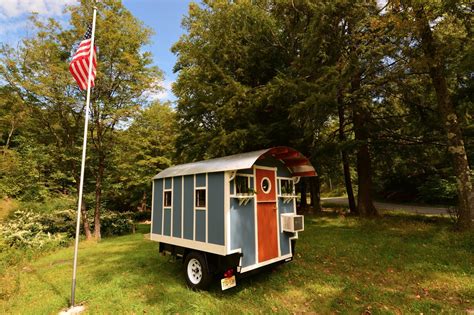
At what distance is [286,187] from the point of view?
6.73m

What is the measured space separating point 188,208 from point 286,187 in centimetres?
257

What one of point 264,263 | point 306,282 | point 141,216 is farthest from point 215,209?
point 141,216

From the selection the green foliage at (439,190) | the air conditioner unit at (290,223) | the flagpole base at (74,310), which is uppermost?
the green foliage at (439,190)

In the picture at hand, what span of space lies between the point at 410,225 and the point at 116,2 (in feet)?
58.3

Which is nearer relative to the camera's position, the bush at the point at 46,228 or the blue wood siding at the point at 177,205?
the blue wood siding at the point at 177,205

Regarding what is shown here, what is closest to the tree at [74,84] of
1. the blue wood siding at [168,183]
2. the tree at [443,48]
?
the blue wood siding at [168,183]

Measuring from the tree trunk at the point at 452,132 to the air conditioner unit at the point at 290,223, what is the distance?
5.98 metres

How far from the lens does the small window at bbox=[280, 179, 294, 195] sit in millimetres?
6599

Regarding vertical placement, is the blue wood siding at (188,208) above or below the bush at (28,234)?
above

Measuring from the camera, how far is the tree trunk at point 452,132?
26.6ft

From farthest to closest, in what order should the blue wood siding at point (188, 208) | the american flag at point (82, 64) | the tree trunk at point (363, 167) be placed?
the tree trunk at point (363, 167), the blue wood siding at point (188, 208), the american flag at point (82, 64)

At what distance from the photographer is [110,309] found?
16.4 feet

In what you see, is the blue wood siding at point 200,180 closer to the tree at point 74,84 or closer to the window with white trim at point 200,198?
the window with white trim at point 200,198

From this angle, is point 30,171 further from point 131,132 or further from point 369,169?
point 369,169
